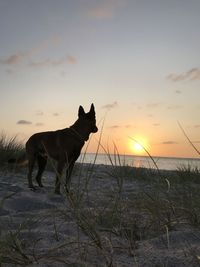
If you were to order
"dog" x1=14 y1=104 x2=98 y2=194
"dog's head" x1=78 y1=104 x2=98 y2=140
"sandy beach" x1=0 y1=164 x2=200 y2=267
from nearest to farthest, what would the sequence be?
"sandy beach" x1=0 y1=164 x2=200 y2=267
"dog" x1=14 y1=104 x2=98 y2=194
"dog's head" x1=78 y1=104 x2=98 y2=140

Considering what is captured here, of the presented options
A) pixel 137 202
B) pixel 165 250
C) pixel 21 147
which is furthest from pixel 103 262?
pixel 21 147

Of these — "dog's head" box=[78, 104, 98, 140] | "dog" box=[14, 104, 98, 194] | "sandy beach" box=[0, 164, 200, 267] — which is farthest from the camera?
"dog's head" box=[78, 104, 98, 140]

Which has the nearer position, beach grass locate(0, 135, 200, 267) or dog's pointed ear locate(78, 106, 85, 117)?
beach grass locate(0, 135, 200, 267)

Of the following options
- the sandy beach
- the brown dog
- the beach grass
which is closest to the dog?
the brown dog

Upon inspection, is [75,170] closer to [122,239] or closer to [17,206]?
[17,206]

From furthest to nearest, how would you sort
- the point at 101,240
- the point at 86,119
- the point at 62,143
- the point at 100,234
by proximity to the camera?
the point at 86,119 < the point at 62,143 < the point at 100,234 < the point at 101,240

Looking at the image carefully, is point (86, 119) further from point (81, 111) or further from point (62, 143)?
point (62, 143)

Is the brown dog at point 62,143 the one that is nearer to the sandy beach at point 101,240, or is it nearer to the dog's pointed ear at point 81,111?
the dog's pointed ear at point 81,111

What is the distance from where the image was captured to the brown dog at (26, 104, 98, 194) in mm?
6617

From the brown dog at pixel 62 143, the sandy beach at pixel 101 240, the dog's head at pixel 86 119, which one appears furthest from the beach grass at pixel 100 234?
the dog's head at pixel 86 119

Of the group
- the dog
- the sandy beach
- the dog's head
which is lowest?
the sandy beach

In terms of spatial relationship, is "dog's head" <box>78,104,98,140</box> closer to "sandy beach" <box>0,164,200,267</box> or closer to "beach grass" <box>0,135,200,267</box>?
"beach grass" <box>0,135,200,267</box>

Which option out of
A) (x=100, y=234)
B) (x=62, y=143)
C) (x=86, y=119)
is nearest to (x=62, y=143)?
(x=62, y=143)

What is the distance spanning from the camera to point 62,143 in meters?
6.63
